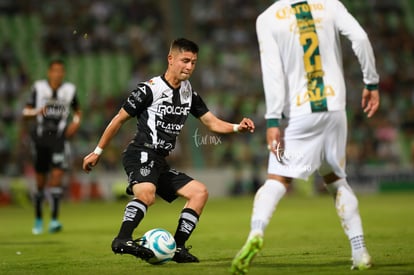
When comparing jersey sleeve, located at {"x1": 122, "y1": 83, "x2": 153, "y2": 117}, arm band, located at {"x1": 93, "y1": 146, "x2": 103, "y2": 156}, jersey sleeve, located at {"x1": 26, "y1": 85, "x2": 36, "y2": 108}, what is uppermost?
jersey sleeve, located at {"x1": 26, "y1": 85, "x2": 36, "y2": 108}

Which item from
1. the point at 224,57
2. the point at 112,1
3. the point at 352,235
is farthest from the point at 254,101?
the point at 352,235

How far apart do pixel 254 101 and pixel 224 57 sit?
2891 mm

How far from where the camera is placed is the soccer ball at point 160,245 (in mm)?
7609

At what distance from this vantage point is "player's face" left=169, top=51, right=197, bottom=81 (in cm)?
782

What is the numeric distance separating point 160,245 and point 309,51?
7.25 ft

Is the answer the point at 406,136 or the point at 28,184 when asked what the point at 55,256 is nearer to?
the point at 28,184

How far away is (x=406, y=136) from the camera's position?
2381 cm

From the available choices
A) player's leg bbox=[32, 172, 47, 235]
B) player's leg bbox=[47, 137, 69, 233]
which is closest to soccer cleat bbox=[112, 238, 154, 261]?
player's leg bbox=[32, 172, 47, 235]

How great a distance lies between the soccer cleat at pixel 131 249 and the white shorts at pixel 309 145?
149 centimetres

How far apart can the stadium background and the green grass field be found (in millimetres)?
3611

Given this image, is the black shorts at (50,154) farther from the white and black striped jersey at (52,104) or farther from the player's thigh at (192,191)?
the player's thigh at (192,191)

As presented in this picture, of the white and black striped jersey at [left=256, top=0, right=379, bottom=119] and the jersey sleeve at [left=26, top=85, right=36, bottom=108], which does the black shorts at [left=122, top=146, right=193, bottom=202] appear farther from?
the jersey sleeve at [left=26, top=85, right=36, bottom=108]

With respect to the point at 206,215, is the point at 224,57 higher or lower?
higher

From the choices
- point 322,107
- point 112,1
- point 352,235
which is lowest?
point 352,235
